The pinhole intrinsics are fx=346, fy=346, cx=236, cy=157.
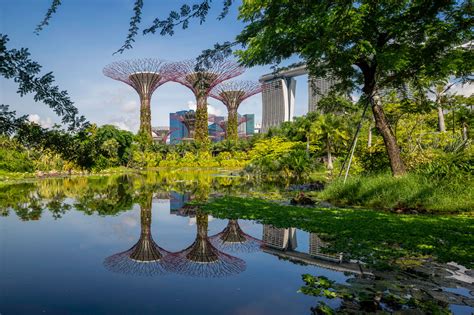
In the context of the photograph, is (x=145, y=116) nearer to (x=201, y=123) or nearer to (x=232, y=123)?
(x=201, y=123)

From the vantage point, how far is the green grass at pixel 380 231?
5.09m

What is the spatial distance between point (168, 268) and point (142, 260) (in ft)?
2.05

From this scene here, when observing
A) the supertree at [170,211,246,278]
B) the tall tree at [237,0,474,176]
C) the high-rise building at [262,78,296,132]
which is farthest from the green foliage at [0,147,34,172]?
the high-rise building at [262,78,296,132]

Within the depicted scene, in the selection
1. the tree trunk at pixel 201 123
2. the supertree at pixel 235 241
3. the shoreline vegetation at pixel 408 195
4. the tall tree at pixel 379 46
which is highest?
the tree trunk at pixel 201 123

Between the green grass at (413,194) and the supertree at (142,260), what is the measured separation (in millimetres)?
6407

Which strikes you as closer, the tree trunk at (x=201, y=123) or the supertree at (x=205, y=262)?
the supertree at (x=205, y=262)

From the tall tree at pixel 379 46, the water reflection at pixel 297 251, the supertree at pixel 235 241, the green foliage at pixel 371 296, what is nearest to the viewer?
the green foliage at pixel 371 296

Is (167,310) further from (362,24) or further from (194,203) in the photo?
(362,24)

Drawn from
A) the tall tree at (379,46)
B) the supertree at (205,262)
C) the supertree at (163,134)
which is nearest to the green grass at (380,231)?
the supertree at (205,262)

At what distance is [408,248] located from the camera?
17.9 ft

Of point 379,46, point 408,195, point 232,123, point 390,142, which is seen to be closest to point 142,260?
point 408,195

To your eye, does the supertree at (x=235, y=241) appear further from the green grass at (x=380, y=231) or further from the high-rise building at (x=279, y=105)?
the high-rise building at (x=279, y=105)

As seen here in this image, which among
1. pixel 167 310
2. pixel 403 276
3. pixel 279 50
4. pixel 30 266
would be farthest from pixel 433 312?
pixel 279 50

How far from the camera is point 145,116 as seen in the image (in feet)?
167
